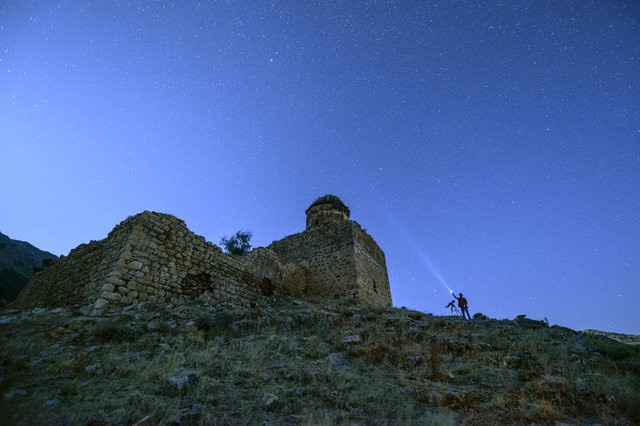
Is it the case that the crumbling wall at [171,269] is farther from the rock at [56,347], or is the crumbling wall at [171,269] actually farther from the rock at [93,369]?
the rock at [93,369]

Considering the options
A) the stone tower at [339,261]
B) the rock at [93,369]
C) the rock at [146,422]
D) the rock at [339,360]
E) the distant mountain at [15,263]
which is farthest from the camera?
the distant mountain at [15,263]

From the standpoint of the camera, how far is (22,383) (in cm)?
370

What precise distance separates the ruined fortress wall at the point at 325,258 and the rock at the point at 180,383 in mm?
10789

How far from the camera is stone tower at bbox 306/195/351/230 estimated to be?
20.3m

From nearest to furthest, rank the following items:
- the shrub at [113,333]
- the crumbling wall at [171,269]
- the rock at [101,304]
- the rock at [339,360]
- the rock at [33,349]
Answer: the rock at [33,349] → the rock at [339,360] → the shrub at [113,333] → the rock at [101,304] → the crumbling wall at [171,269]

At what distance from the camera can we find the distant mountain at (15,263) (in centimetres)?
2240

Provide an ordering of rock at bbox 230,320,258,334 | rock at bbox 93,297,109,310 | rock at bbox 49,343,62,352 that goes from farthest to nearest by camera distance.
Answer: rock at bbox 93,297,109,310 < rock at bbox 230,320,258,334 < rock at bbox 49,343,62,352

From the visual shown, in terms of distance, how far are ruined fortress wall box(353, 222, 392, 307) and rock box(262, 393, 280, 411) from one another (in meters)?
10.6

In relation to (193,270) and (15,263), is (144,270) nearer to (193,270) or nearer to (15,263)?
(193,270)

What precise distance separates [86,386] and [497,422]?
4697 mm

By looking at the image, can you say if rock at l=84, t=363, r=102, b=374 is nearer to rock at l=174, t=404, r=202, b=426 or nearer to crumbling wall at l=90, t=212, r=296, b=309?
rock at l=174, t=404, r=202, b=426

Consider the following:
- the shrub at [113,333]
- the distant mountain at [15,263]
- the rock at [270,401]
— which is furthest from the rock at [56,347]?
the distant mountain at [15,263]

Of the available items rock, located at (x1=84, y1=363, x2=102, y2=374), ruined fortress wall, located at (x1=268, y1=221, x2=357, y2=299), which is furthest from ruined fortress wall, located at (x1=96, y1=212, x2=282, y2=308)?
rock, located at (x1=84, y1=363, x2=102, y2=374)

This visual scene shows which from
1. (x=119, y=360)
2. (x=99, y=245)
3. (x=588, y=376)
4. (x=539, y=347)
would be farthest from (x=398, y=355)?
(x=99, y=245)
